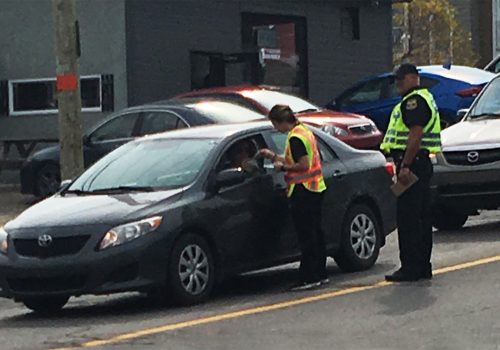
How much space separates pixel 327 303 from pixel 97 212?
195 centimetres

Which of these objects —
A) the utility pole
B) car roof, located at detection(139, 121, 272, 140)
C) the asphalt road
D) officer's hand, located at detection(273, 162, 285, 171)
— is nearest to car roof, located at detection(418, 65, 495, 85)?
the utility pole

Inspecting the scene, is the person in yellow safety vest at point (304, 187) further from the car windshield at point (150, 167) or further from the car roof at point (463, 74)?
the car roof at point (463, 74)

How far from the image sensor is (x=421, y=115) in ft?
39.9

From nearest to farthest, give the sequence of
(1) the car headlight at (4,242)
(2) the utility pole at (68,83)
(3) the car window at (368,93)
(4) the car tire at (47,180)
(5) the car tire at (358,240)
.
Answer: (1) the car headlight at (4,242), (5) the car tire at (358,240), (2) the utility pole at (68,83), (4) the car tire at (47,180), (3) the car window at (368,93)

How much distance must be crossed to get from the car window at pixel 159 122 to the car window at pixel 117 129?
0.86 feet

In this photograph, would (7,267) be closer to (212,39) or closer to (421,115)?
(421,115)

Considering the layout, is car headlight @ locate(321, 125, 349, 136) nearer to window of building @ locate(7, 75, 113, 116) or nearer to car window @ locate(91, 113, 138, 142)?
car window @ locate(91, 113, 138, 142)

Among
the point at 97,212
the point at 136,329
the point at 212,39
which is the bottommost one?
the point at 136,329

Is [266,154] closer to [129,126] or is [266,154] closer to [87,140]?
[129,126]

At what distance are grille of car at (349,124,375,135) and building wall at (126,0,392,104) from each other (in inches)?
303

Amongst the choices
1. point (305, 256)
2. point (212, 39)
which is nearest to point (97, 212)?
point (305, 256)

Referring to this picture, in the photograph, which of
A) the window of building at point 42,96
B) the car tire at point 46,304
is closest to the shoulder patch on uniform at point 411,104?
the car tire at point 46,304

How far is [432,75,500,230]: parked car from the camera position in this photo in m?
15.2

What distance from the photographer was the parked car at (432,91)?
955 inches
